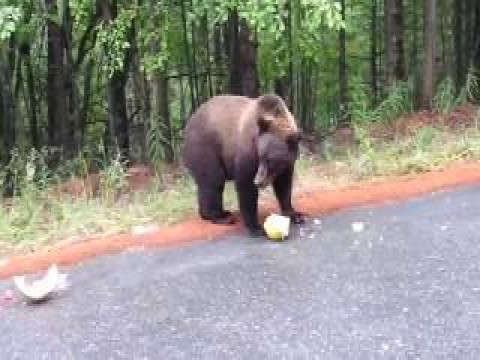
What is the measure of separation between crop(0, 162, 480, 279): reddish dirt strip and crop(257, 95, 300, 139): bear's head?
38.1 inches

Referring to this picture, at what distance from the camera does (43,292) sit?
5.02m

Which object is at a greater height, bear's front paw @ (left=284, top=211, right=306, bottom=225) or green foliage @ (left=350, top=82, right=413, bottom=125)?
green foliage @ (left=350, top=82, right=413, bottom=125)

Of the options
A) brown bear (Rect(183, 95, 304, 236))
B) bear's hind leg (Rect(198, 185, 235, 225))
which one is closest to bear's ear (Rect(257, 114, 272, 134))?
brown bear (Rect(183, 95, 304, 236))

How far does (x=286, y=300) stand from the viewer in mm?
4688

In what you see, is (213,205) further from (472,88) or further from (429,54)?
(472,88)

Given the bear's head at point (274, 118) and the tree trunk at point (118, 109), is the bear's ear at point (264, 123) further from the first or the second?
the tree trunk at point (118, 109)

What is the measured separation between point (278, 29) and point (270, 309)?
3.28 metres

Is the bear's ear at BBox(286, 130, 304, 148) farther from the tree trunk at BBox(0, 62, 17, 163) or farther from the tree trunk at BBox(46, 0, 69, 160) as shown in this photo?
the tree trunk at BBox(0, 62, 17, 163)

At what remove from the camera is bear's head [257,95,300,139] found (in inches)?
213

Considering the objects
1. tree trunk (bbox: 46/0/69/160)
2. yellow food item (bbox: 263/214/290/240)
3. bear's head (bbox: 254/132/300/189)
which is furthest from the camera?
tree trunk (bbox: 46/0/69/160)

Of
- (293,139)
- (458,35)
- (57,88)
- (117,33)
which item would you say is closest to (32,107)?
(57,88)

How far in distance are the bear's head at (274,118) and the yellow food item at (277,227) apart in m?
0.63

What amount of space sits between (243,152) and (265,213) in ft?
2.60

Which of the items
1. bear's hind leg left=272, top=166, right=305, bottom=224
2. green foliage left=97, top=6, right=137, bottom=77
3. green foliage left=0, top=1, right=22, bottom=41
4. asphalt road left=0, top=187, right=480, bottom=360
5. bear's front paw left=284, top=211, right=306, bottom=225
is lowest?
asphalt road left=0, top=187, right=480, bottom=360
